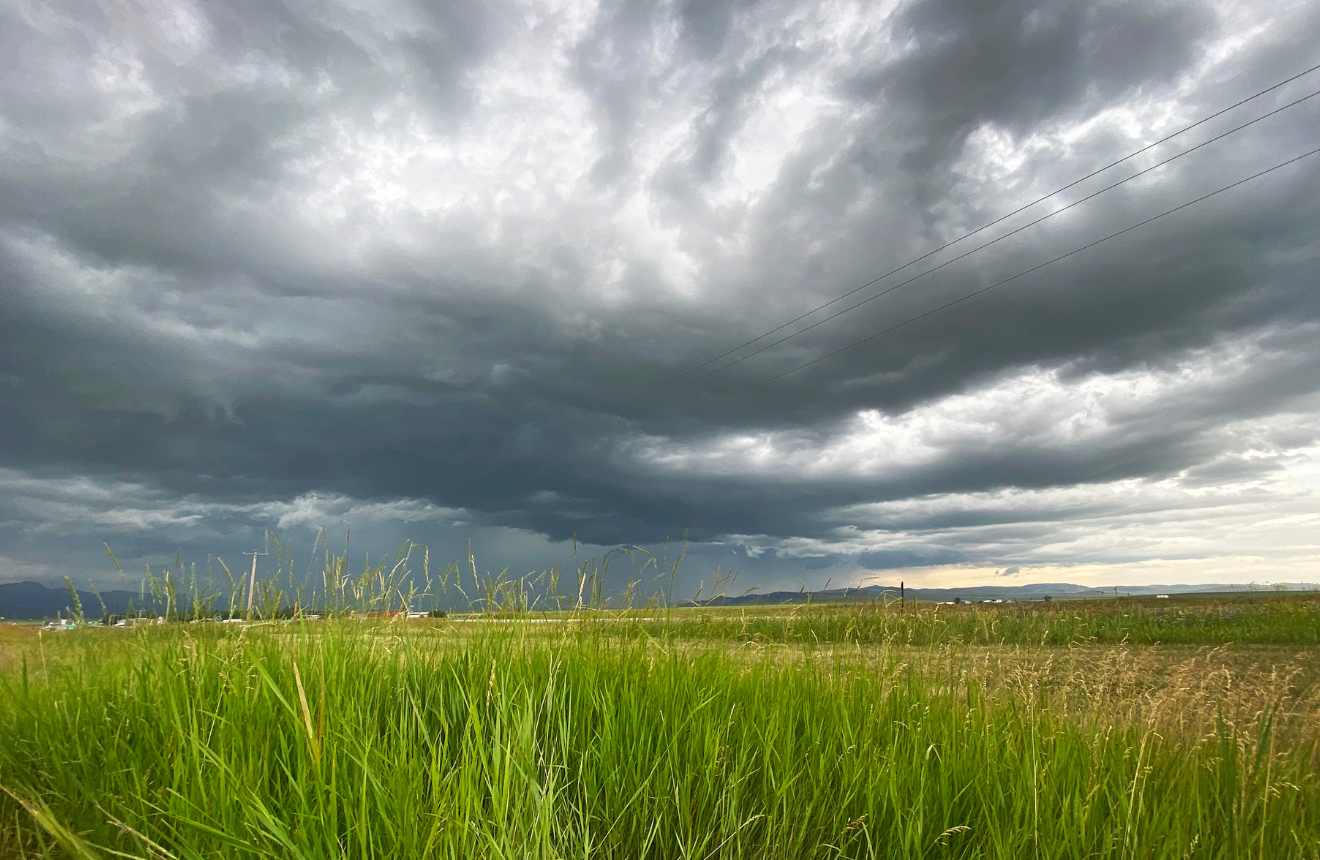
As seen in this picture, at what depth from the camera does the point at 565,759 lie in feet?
10.5

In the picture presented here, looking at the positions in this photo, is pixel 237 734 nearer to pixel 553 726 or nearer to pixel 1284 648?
pixel 553 726

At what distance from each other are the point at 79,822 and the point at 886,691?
15.1 ft

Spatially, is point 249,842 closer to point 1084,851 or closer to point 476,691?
point 476,691

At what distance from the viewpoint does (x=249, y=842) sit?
232 centimetres

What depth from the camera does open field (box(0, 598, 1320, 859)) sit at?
2.67 meters

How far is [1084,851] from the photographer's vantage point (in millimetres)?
3338

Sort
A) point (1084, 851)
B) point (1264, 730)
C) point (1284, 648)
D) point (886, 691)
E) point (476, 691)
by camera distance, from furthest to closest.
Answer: point (1284, 648) → point (886, 691) → point (1264, 730) → point (476, 691) → point (1084, 851)

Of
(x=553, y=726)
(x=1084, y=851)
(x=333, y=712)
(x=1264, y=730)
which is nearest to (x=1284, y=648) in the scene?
(x=1264, y=730)

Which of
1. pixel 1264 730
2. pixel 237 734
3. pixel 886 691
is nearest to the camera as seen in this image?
pixel 237 734

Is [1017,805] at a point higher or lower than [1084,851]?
higher

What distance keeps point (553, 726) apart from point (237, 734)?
1407 mm

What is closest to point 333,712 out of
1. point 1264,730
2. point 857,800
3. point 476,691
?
point 476,691

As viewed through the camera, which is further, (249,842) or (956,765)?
(956,765)

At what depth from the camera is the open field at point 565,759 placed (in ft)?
8.76
